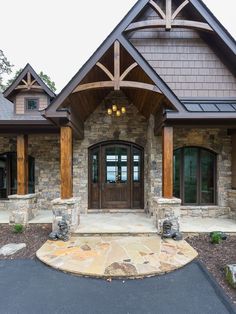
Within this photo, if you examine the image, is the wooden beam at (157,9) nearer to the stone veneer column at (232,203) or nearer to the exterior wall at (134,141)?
the exterior wall at (134,141)

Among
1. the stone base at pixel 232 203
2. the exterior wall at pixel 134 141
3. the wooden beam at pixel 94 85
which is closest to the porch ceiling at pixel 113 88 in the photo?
the wooden beam at pixel 94 85

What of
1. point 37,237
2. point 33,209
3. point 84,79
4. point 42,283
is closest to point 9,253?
point 37,237

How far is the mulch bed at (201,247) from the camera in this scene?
3.84 metres

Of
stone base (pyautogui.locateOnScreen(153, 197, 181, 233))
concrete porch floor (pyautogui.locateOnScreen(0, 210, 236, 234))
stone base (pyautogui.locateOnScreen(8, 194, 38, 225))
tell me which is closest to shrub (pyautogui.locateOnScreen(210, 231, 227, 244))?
concrete porch floor (pyautogui.locateOnScreen(0, 210, 236, 234))

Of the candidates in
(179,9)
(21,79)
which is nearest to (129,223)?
(21,79)

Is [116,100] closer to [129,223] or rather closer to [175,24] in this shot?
[175,24]

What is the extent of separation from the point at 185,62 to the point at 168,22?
120cm

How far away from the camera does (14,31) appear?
23469mm

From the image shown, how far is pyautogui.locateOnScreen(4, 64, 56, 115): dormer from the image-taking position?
705cm

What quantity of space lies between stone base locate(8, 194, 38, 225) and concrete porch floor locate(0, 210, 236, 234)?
205 millimetres

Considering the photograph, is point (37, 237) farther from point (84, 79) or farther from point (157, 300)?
point (84, 79)

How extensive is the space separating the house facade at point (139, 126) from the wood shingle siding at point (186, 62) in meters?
0.03

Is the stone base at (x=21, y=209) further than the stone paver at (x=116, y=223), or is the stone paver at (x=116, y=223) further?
the stone base at (x=21, y=209)

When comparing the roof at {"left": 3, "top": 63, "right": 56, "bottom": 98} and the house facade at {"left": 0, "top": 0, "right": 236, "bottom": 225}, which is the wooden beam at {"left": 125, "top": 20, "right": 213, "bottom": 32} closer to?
the house facade at {"left": 0, "top": 0, "right": 236, "bottom": 225}
